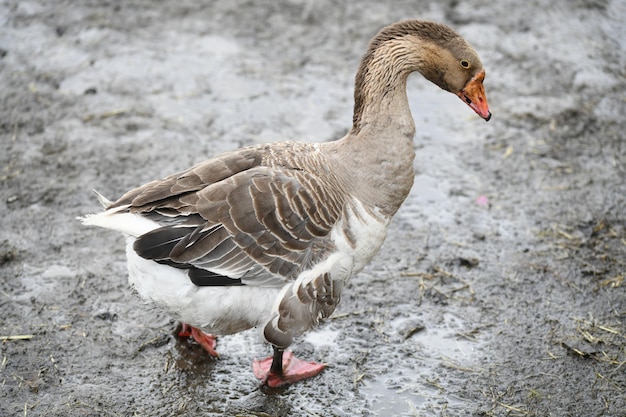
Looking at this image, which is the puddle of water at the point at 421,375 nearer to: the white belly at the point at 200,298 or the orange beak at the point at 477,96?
the white belly at the point at 200,298

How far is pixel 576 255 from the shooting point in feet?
16.6

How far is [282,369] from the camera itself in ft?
13.5

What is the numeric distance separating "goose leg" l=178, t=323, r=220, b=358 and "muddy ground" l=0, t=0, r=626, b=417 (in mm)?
64

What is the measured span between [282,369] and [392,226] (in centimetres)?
163

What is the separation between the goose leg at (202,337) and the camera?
13.9 ft

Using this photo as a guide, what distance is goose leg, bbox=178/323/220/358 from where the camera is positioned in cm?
423

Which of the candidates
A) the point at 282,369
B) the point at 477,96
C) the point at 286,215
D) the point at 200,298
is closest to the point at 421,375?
the point at 282,369

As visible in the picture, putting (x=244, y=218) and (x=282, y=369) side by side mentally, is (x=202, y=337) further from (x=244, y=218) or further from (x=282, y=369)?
(x=244, y=218)

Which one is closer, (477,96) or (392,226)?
(477,96)

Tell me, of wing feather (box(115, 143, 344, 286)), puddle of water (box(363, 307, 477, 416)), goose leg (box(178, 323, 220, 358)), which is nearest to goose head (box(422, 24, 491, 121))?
wing feather (box(115, 143, 344, 286))

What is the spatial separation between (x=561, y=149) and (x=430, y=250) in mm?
1735

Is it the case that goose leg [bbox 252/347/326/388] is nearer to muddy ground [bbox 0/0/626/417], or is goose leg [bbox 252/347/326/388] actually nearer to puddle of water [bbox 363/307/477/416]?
muddy ground [bbox 0/0/626/417]

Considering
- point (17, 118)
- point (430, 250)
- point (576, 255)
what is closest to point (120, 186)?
point (17, 118)

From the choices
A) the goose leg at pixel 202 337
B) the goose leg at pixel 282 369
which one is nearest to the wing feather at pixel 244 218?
the goose leg at pixel 282 369
